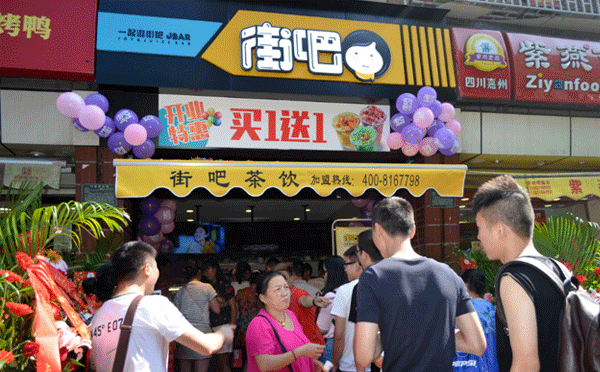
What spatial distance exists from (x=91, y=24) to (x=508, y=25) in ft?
25.2

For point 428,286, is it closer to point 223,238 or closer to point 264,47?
point 264,47

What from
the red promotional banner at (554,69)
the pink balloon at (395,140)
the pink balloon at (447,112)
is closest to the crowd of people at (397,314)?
the pink balloon at (395,140)

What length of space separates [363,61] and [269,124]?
1.82 meters

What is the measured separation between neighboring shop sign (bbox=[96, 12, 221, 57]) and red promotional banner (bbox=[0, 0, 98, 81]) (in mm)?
215

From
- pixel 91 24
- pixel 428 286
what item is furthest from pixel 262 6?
pixel 428 286

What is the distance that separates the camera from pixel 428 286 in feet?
8.74

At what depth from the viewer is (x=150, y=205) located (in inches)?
313

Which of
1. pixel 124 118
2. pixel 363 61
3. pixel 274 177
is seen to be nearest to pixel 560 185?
pixel 363 61

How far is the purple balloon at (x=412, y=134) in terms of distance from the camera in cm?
768

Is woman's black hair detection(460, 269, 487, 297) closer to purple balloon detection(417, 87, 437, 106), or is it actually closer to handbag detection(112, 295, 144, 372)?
handbag detection(112, 295, 144, 372)

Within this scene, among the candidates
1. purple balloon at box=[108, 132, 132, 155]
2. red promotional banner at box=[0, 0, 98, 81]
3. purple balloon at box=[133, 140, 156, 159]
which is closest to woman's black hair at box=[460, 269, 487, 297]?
purple balloon at box=[133, 140, 156, 159]

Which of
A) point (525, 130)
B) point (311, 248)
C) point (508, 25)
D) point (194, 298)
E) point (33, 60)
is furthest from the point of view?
point (311, 248)

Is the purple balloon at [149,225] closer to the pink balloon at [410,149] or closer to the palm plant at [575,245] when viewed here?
the pink balloon at [410,149]

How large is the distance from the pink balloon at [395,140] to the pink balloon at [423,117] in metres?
0.40
